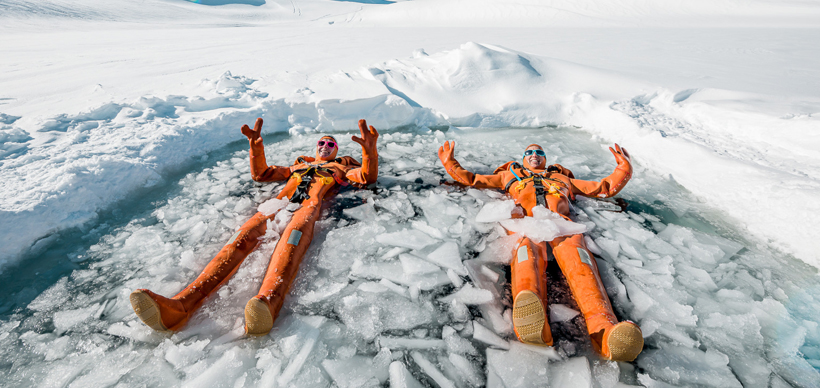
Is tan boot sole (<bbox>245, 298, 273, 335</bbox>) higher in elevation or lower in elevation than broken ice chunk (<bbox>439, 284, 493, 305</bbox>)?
higher

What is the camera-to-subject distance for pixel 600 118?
5.55 m

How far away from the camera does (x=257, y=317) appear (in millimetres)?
1904

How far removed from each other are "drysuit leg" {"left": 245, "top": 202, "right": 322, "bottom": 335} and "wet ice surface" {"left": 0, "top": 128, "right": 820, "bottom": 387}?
0.12 metres

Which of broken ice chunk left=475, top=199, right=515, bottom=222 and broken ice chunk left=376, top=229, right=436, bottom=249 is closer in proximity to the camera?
broken ice chunk left=376, top=229, right=436, bottom=249

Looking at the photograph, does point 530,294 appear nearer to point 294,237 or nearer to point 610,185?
point 294,237

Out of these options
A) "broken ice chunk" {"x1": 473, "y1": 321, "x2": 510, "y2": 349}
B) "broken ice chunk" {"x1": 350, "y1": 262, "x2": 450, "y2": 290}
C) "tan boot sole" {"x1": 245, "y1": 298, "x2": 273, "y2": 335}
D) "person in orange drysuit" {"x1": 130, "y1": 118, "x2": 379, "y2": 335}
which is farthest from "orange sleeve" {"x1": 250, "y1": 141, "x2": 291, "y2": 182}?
"broken ice chunk" {"x1": 473, "y1": 321, "x2": 510, "y2": 349}

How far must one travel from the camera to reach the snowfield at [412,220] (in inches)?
75.3

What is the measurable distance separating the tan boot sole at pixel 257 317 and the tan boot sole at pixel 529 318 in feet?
4.68

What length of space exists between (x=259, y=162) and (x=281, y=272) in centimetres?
167

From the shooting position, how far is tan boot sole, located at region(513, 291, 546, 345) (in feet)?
6.09

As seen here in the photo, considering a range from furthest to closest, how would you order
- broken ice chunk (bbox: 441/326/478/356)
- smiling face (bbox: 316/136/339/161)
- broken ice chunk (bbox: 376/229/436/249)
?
smiling face (bbox: 316/136/339/161) < broken ice chunk (bbox: 376/229/436/249) < broken ice chunk (bbox: 441/326/478/356)

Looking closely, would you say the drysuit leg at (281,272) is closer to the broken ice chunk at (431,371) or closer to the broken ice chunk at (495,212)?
the broken ice chunk at (431,371)

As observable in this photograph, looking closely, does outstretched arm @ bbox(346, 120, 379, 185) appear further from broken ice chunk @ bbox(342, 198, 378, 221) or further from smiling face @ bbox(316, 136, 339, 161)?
smiling face @ bbox(316, 136, 339, 161)

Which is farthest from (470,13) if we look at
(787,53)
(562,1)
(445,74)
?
(445,74)
